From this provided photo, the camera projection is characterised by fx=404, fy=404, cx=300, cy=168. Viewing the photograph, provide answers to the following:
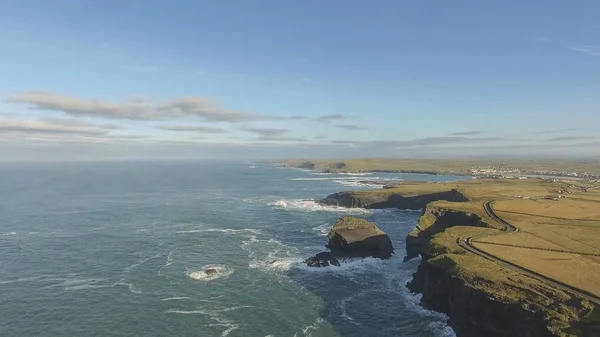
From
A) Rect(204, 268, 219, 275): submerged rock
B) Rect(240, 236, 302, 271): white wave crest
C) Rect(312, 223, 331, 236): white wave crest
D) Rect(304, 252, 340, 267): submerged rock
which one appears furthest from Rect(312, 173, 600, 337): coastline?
Rect(312, 223, 331, 236): white wave crest

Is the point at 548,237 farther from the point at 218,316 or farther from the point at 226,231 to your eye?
the point at 226,231

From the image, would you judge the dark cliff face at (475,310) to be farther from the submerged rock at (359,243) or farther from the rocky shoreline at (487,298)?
the submerged rock at (359,243)

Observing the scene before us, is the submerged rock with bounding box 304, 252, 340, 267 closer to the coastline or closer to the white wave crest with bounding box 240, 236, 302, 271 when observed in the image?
the white wave crest with bounding box 240, 236, 302, 271

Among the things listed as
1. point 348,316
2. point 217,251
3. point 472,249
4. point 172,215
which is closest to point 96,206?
point 172,215

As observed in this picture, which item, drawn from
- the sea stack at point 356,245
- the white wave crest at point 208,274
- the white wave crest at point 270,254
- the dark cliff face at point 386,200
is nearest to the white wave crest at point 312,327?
the white wave crest at point 270,254

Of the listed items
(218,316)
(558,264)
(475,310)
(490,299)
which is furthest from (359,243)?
(490,299)

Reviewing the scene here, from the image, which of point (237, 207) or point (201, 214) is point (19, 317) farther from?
point (237, 207)
